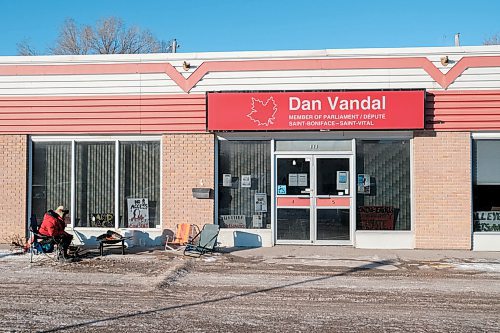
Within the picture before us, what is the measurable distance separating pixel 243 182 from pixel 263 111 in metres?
1.90

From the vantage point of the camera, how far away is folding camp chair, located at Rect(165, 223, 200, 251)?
12.3 metres

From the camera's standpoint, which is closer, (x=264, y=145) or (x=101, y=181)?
(x=264, y=145)

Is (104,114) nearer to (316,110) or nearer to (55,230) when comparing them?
(55,230)

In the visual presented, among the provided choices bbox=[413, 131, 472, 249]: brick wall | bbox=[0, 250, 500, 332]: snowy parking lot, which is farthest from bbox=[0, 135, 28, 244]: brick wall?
bbox=[413, 131, 472, 249]: brick wall

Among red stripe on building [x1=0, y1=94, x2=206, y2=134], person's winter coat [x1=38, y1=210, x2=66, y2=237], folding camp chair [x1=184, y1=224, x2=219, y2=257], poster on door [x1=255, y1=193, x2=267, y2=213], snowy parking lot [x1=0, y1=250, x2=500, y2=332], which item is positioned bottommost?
snowy parking lot [x1=0, y1=250, x2=500, y2=332]

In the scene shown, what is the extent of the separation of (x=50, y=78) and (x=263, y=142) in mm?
5709

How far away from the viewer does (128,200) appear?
13.2 metres

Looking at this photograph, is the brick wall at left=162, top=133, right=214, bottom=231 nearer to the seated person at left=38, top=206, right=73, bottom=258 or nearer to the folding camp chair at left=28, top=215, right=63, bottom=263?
the seated person at left=38, top=206, right=73, bottom=258

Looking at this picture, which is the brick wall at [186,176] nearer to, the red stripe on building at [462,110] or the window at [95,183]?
the window at [95,183]

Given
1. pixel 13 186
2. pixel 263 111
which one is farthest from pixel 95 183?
pixel 263 111

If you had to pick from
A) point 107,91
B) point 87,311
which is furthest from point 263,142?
point 87,311

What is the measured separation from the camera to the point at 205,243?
11.8m

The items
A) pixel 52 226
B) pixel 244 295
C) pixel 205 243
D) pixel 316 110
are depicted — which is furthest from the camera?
pixel 316 110

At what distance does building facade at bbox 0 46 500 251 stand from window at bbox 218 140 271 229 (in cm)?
A: 3
